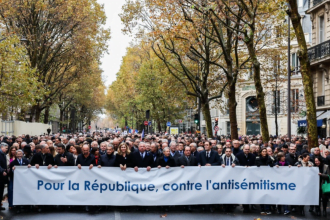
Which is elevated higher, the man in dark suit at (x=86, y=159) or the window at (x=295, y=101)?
the window at (x=295, y=101)

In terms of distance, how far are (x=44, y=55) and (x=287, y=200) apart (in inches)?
1115

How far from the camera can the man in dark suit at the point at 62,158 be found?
1224 centimetres

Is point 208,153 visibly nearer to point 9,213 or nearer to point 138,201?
point 138,201

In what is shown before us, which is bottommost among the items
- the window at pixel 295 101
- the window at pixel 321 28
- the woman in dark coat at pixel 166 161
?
the woman in dark coat at pixel 166 161

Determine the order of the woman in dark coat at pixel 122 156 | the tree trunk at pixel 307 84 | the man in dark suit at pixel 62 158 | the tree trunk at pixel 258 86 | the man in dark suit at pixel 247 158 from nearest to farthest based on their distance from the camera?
the woman in dark coat at pixel 122 156 → the man in dark suit at pixel 62 158 → the man in dark suit at pixel 247 158 → the tree trunk at pixel 307 84 → the tree trunk at pixel 258 86

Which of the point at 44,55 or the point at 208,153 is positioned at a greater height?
the point at 44,55

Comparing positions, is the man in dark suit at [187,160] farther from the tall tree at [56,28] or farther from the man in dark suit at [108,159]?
the tall tree at [56,28]

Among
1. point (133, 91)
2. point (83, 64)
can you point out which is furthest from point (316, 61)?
point (133, 91)

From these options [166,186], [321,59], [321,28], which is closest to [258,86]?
[166,186]

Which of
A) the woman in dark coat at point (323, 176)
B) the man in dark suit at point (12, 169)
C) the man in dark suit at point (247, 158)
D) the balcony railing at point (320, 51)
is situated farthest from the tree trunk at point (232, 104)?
the man in dark suit at point (12, 169)

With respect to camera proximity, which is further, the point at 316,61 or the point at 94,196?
the point at 316,61

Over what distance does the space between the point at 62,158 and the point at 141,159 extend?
1.90m

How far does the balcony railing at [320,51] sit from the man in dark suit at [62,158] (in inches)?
896

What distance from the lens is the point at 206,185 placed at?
467 inches
